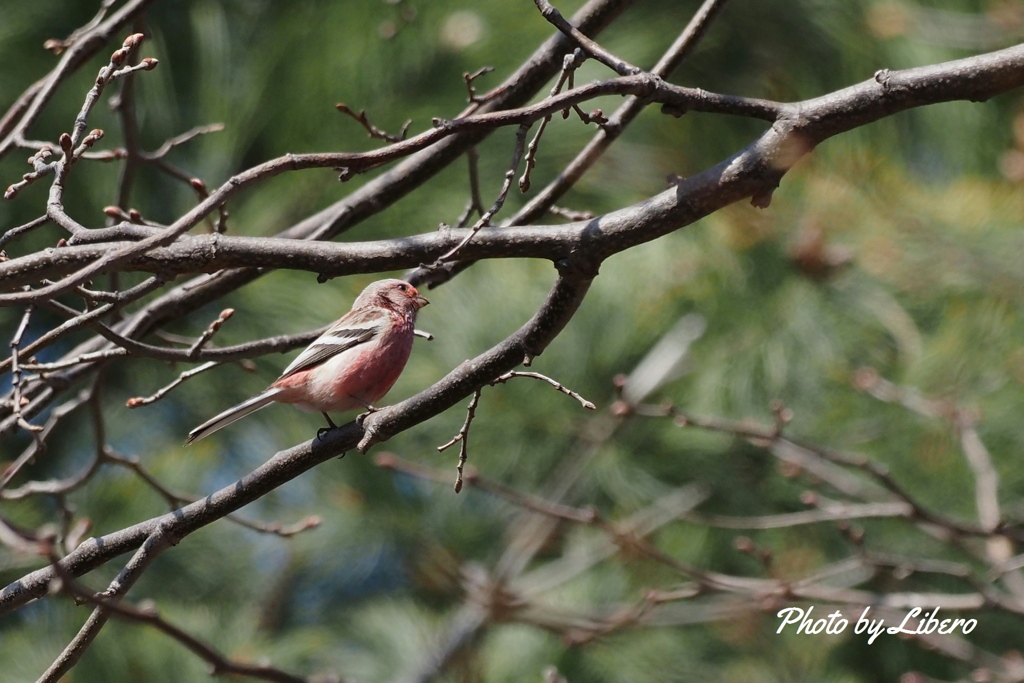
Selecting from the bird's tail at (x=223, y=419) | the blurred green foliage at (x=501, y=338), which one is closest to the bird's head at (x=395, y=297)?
the bird's tail at (x=223, y=419)

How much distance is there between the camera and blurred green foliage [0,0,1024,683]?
6.35 meters

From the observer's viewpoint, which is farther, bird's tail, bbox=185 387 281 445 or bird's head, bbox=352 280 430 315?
bird's head, bbox=352 280 430 315

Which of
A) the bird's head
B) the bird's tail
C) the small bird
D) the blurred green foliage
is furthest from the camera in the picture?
the blurred green foliage

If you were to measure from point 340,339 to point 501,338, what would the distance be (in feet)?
7.02

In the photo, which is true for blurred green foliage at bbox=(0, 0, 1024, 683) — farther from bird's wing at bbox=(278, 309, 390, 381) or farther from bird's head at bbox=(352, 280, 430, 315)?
bird's wing at bbox=(278, 309, 390, 381)

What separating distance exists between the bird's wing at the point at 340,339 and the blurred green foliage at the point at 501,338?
1805mm

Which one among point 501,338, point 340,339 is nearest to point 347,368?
point 340,339

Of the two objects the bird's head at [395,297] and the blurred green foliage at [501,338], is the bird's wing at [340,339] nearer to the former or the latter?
the bird's head at [395,297]

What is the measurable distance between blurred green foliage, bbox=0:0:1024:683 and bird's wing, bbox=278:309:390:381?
1805mm

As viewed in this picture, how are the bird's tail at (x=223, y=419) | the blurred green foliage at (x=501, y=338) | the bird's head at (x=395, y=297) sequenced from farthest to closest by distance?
1. the blurred green foliage at (x=501, y=338)
2. the bird's head at (x=395, y=297)
3. the bird's tail at (x=223, y=419)

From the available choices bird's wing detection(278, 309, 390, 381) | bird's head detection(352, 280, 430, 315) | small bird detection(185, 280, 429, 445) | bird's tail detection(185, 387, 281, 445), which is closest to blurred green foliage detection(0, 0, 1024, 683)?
bird's head detection(352, 280, 430, 315)

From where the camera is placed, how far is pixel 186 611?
6965mm

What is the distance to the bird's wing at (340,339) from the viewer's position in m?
4.28

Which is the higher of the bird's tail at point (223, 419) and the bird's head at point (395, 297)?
the bird's head at point (395, 297)
